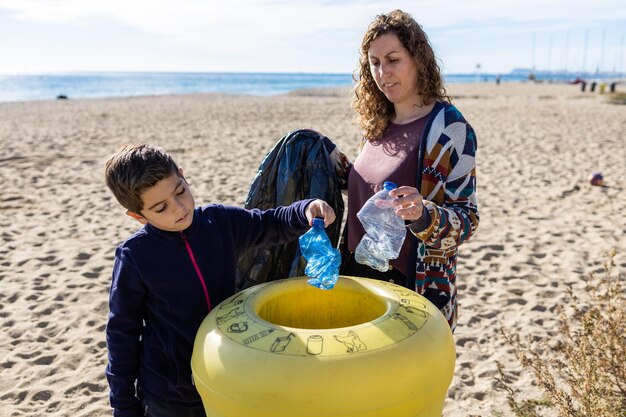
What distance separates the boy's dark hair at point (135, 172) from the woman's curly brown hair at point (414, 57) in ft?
3.33

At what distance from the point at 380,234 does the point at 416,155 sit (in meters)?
0.37

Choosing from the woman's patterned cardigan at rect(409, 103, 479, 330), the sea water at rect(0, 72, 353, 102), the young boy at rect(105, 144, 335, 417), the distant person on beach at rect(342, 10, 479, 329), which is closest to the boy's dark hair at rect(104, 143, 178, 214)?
the young boy at rect(105, 144, 335, 417)

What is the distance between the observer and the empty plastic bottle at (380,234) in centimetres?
203

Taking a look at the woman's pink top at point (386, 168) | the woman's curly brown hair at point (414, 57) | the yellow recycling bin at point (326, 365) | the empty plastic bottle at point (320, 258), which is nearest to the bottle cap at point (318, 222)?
the empty plastic bottle at point (320, 258)

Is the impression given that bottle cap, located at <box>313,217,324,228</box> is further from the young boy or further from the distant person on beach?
the distant person on beach

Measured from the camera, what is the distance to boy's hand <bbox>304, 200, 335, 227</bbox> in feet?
6.24

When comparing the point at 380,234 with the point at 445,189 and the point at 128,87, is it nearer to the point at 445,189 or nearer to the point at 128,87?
the point at 445,189

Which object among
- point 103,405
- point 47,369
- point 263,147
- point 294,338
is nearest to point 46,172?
point 263,147

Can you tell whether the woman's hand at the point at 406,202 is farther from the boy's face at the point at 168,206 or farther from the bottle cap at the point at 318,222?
the boy's face at the point at 168,206

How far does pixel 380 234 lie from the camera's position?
A: 208 centimetres

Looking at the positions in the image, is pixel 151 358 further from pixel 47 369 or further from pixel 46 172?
pixel 46 172

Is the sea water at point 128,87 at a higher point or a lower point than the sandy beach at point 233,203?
higher

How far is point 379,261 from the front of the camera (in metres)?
2.10

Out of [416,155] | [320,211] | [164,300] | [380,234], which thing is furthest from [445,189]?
[164,300]
